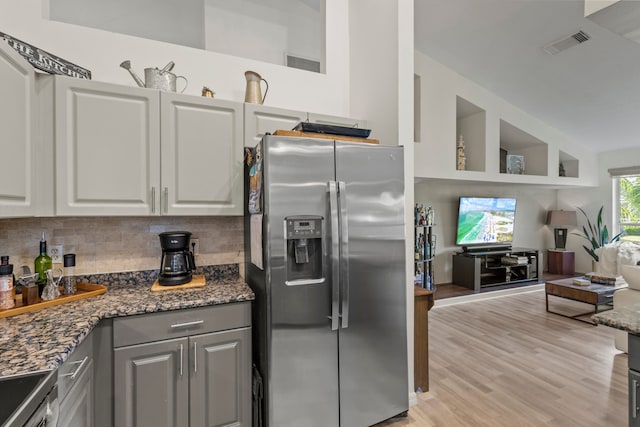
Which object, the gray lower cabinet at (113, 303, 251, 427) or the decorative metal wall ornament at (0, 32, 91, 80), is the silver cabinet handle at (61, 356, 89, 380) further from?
the decorative metal wall ornament at (0, 32, 91, 80)

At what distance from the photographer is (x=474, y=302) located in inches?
185

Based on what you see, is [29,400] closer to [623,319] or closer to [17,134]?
[17,134]

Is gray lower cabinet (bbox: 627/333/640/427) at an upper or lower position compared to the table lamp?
lower

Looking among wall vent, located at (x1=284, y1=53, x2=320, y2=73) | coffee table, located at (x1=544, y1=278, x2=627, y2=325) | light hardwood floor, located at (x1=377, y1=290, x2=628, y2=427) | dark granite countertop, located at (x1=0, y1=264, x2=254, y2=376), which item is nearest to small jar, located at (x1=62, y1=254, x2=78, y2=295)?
dark granite countertop, located at (x1=0, y1=264, x2=254, y2=376)

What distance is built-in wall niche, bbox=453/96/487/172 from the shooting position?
15.9ft

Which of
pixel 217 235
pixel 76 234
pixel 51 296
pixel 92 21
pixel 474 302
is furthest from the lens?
pixel 474 302

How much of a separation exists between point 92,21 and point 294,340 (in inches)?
149

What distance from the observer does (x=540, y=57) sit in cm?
396

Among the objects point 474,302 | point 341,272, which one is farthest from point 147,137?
point 474,302

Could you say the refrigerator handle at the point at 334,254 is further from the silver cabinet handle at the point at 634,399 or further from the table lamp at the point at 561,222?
the table lamp at the point at 561,222

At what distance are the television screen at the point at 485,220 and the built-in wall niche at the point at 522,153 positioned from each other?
2.10 feet

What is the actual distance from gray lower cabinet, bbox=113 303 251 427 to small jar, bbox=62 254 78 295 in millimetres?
504

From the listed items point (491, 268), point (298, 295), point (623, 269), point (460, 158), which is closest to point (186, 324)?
point (298, 295)

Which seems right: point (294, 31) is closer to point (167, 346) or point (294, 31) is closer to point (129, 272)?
point (129, 272)
